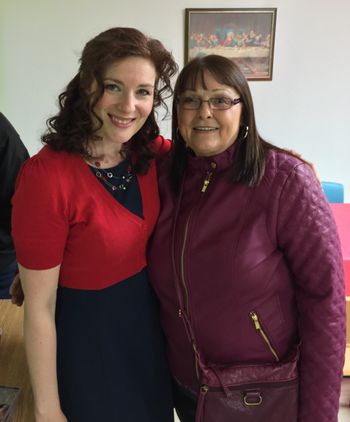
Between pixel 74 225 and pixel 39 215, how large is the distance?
0.09m

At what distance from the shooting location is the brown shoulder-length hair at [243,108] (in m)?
0.92

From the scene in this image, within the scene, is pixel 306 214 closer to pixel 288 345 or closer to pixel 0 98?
pixel 288 345

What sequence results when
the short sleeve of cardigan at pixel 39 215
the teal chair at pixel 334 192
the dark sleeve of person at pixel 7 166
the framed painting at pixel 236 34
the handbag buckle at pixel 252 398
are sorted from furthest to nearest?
the framed painting at pixel 236 34, the teal chair at pixel 334 192, the dark sleeve of person at pixel 7 166, the handbag buckle at pixel 252 398, the short sleeve of cardigan at pixel 39 215

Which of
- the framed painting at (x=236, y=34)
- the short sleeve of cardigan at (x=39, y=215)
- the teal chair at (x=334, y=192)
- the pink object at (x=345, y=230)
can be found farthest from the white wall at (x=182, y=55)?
the short sleeve of cardigan at (x=39, y=215)

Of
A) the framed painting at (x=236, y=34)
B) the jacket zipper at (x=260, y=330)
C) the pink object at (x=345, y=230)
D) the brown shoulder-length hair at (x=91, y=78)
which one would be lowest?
the pink object at (x=345, y=230)

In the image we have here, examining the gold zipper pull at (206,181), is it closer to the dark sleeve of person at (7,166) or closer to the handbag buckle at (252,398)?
the handbag buckle at (252,398)

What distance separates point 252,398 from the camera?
95 centimetres

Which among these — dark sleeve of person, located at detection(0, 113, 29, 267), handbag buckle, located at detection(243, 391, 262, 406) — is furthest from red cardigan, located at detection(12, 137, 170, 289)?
dark sleeve of person, located at detection(0, 113, 29, 267)

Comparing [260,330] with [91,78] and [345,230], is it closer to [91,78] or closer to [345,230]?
[91,78]

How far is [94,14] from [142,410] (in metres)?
2.84

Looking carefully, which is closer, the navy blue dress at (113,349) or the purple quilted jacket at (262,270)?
the purple quilted jacket at (262,270)

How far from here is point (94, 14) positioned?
9.82 ft

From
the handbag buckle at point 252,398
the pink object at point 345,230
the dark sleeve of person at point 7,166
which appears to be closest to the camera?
the handbag buckle at point 252,398

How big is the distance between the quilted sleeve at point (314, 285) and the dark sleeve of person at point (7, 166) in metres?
1.04
